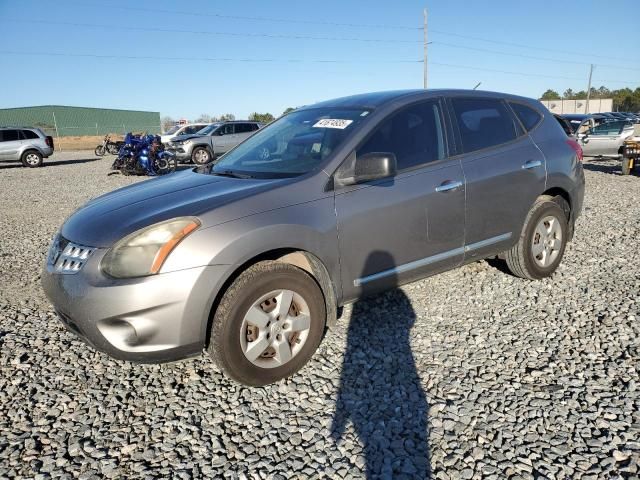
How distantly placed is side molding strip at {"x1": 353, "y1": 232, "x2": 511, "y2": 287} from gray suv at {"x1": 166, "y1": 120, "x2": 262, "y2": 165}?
1483 centimetres

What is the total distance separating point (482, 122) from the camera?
12.7ft

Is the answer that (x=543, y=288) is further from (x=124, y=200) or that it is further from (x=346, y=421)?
(x=124, y=200)

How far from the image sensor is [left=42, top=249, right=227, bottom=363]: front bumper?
7.85 feet

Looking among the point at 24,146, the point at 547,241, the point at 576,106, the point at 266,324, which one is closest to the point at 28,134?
the point at 24,146

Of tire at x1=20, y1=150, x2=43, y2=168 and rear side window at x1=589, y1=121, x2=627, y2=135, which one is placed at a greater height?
rear side window at x1=589, y1=121, x2=627, y2=135

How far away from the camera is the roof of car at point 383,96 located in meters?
3.52

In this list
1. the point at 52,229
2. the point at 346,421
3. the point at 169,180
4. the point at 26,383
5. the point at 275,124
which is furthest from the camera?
the point at 52,229

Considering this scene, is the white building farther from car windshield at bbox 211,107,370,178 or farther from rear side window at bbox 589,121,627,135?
car windshield at bbox 211,107,370,178

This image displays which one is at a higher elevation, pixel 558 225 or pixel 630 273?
pixel 558 225

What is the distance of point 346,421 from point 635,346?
2172mm

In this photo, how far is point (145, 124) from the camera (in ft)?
167

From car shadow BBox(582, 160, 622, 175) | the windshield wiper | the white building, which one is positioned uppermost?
the white building

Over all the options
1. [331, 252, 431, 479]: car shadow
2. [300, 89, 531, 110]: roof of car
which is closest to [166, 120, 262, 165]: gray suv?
[300, 89, 531, 110]: roof of car

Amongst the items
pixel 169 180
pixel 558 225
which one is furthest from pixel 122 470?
pixel 558 225
